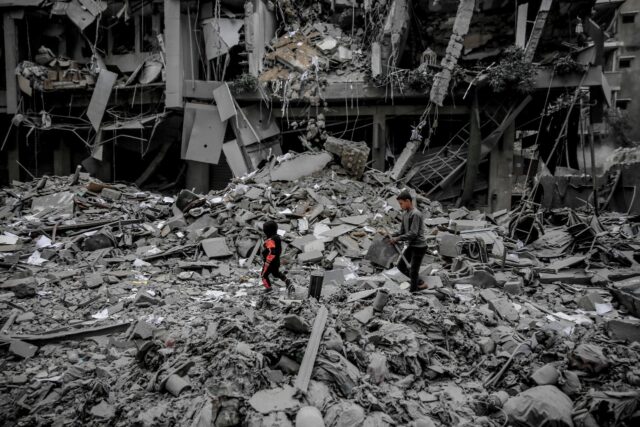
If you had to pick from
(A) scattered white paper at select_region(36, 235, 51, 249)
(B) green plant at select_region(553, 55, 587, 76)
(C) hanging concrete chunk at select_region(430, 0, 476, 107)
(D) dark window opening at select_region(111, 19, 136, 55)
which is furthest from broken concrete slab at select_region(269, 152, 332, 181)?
(D) dark window opening at select_region(111, 19, 136, 55)

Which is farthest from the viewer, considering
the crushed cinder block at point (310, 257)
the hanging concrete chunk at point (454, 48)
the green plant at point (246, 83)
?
the green plant at point (246, 83)

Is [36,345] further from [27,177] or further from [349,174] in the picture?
[27,177]

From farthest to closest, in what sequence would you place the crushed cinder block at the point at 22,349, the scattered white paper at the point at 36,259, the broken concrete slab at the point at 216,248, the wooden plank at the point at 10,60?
the wooden plank at the point at 10,60, the broken concrete slab at the point at 216,248, the scattered white paper at the point at 36,259, the crushed cinder block at the point at 22,349

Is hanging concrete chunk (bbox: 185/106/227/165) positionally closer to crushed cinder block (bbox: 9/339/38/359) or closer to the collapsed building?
the collapsed building

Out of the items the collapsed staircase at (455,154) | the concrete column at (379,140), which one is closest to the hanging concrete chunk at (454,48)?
the collapsed staircase at (455,154)

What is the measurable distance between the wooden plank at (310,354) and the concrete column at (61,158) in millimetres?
15634

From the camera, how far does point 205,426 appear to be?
129 inches

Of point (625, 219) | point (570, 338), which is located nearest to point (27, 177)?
point (570, 338)

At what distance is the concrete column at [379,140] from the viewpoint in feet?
42.7

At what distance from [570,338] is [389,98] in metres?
9.21

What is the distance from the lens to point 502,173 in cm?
1254

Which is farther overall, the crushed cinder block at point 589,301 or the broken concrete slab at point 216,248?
the broken concrete slab at point 216,248

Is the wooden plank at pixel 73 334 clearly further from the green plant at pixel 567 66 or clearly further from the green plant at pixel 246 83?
the green plant at pixel 567 66

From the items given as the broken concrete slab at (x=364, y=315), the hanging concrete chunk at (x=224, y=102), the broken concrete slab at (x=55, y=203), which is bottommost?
the broken concrete slab at (x=364, y=315)
